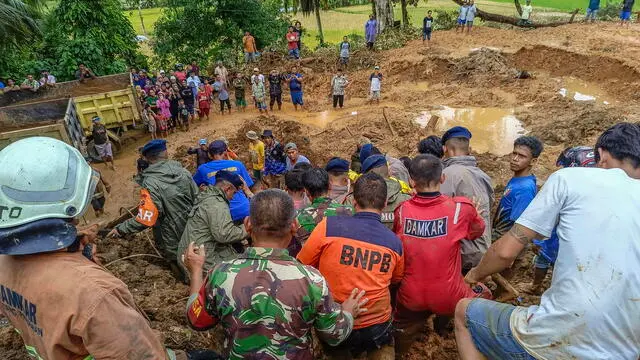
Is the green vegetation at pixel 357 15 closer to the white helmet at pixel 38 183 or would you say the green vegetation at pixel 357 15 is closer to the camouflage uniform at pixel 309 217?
the camouflage uniform at pixel 309 217

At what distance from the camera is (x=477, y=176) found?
144 inches

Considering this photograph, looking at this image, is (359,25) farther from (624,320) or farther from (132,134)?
(624,320)

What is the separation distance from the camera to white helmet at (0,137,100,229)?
1.40 meters

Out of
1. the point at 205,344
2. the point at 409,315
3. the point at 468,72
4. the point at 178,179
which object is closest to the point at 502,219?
the point at 409,315

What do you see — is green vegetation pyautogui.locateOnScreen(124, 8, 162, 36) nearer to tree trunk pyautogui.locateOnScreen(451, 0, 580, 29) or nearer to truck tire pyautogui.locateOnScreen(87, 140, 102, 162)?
tree trunk pyautogui.locateOnScreen(451, 0, 580, 29)

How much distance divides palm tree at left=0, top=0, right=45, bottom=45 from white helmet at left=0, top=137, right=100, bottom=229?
11.6 meters

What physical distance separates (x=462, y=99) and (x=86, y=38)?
1292 cm

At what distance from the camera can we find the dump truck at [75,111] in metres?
8.29

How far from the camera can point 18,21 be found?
1087 cm

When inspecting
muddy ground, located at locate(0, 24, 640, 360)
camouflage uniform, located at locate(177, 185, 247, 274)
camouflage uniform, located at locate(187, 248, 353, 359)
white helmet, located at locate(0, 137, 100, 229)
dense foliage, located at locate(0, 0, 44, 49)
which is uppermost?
dense foliage, located at locate(0, 0, 44, 49)

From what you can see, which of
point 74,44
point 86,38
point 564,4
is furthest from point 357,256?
point 564,4

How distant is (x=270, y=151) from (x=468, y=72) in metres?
9.67

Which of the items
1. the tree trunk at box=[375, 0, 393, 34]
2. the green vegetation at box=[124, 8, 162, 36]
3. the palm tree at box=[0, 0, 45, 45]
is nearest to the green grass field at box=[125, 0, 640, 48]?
the green vegetation at box=[124, 8, 162, 36]

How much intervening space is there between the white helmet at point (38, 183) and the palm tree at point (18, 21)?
1165 centimetres
